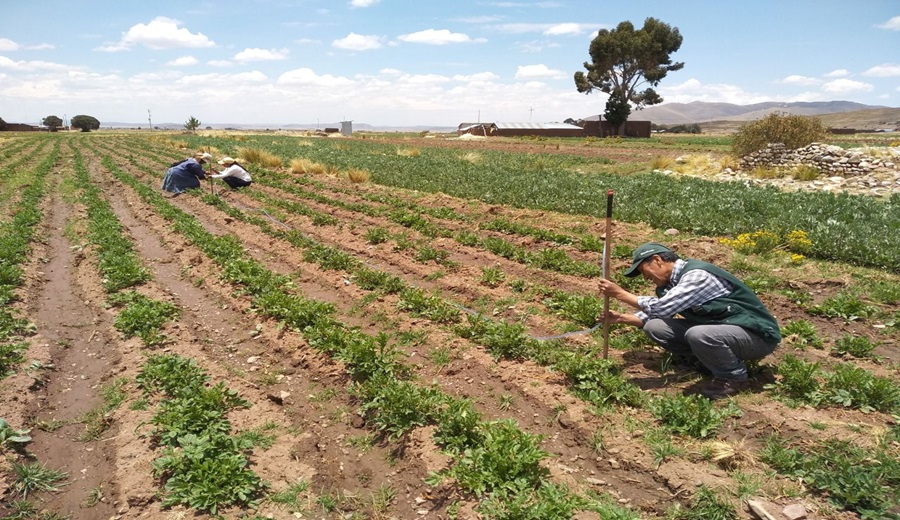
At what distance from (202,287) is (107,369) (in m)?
2.73

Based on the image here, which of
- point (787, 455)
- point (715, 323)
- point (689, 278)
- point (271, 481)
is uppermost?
point (689, 278)

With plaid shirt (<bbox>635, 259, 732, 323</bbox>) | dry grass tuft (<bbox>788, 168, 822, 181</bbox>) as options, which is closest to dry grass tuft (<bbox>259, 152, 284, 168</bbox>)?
dry grass tuft (<bbox>788, 168, 822, 181</bbox>)

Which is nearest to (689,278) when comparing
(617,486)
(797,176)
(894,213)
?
(617,486)

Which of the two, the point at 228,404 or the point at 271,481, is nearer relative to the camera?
the point at 271,481

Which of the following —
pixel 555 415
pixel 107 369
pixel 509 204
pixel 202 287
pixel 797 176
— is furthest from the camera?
pixel 797 176

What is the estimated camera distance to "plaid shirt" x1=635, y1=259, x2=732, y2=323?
487 centimetres

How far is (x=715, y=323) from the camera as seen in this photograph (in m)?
4.97

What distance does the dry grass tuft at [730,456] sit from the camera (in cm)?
405

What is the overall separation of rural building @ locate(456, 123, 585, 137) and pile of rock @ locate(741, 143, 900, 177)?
148 feet

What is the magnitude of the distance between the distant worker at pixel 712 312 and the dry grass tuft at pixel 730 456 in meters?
0.85

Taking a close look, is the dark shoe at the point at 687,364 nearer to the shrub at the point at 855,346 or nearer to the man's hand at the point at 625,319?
the man's hand at the point at 625,319

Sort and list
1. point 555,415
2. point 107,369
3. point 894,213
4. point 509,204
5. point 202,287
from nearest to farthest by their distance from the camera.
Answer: point 555,415 < point 107,369 < point 202,287 < point 894,213 < point 509,204

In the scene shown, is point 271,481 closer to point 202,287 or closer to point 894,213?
point 202,287

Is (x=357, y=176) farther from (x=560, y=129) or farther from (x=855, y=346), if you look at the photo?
(x=560, y=129)
